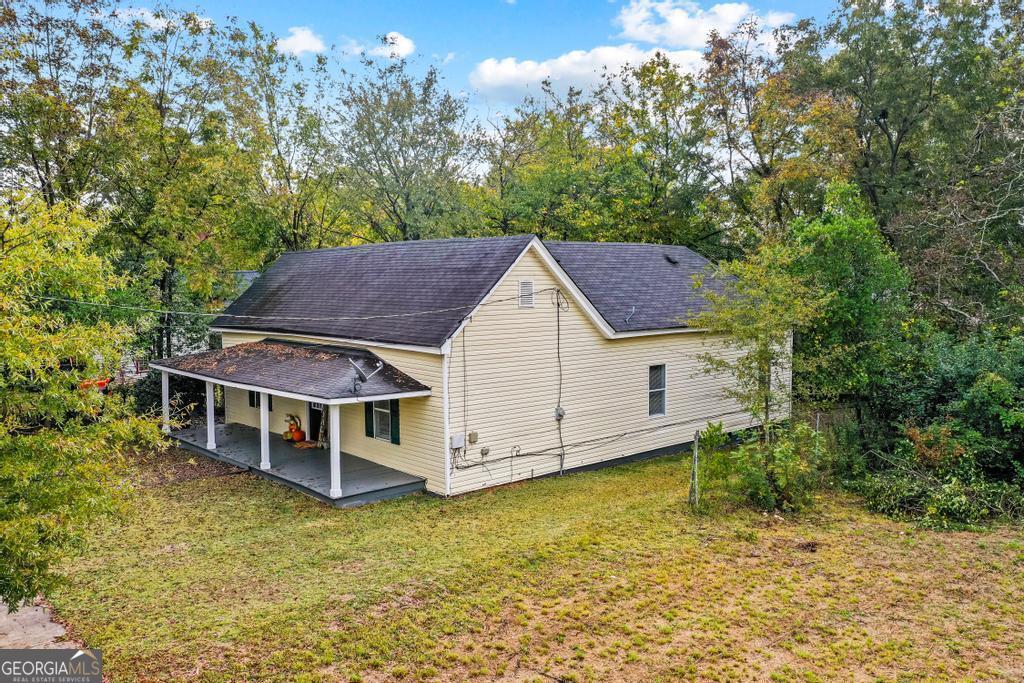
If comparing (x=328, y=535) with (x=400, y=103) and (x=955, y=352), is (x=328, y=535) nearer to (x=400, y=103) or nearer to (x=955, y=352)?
(x=955, y=352)

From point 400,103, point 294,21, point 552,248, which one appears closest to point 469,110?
point 400,103

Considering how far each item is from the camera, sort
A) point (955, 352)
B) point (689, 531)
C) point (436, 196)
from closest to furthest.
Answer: point (689, 531)
point (955, 352)
point (436, 196)

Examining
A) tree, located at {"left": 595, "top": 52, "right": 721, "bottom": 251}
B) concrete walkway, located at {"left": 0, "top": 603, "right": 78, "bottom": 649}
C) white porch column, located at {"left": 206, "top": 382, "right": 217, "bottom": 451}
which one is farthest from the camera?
tree, located at {"left": 595, "top": 52, "right": 721, "bottom": 251}

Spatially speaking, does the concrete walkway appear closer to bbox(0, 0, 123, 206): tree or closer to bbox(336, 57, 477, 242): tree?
bbox(0, 0, 123, 206): tree

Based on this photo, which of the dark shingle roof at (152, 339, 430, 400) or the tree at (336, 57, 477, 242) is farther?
the tree at (336, 57, 477, 242)

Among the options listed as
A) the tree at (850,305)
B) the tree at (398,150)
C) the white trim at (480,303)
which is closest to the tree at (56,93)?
the tree at (398,150)

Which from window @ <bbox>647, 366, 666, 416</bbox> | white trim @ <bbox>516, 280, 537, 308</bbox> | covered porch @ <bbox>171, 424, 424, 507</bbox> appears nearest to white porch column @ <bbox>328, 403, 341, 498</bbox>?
covered porch @ <bbox>171, 424, 424, 507</bbox>
